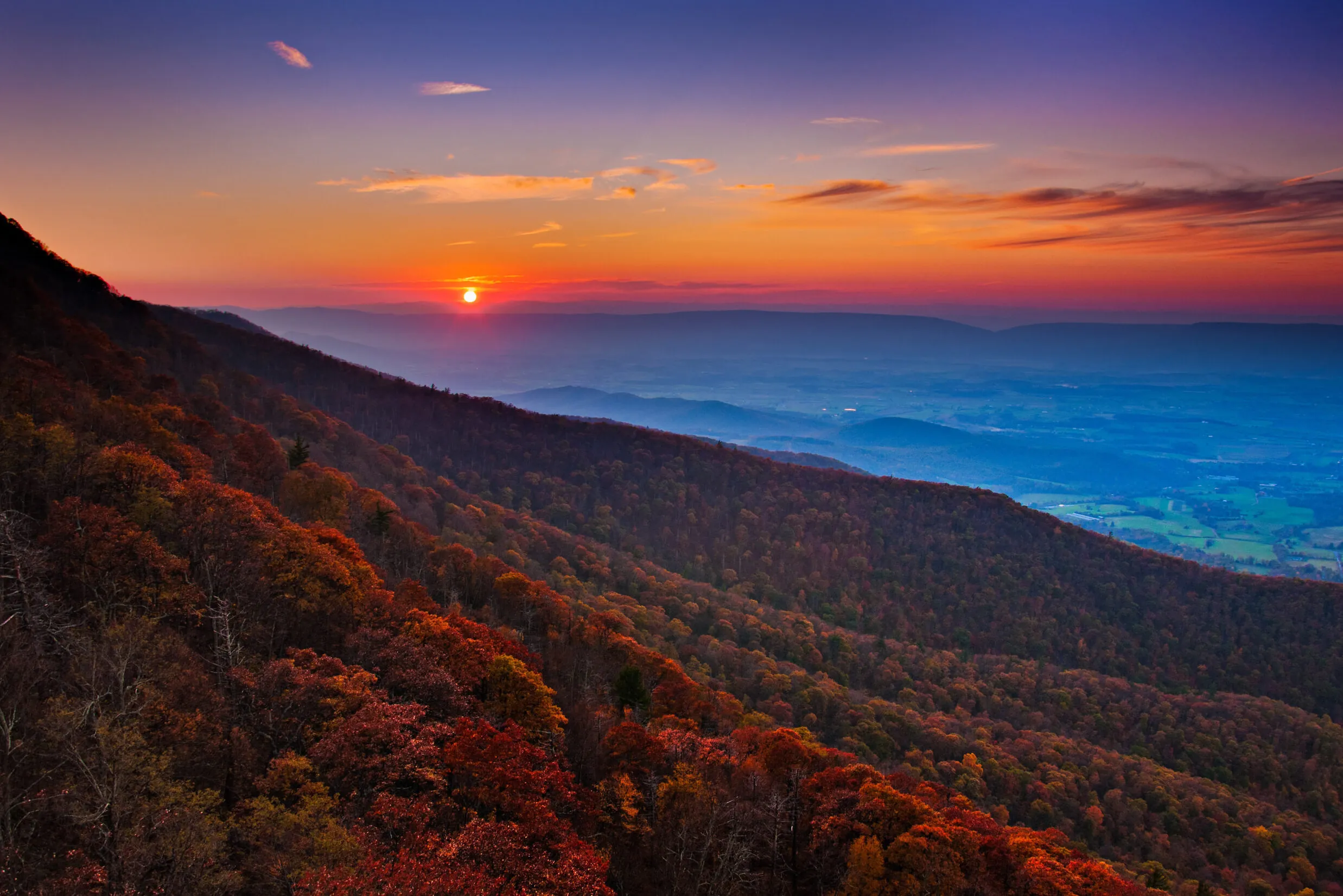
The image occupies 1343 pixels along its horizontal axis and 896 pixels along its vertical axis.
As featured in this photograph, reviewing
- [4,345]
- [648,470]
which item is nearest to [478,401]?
[648,470]

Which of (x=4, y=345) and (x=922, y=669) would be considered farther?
(x=922, y=669)

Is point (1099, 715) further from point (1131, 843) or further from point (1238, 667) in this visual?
point (1238, 667)

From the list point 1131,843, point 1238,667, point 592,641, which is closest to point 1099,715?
point 1131,843

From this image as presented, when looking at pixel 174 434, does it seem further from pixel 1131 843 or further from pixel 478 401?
pixel 478 401

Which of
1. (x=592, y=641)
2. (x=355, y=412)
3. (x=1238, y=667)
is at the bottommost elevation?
(x=1238, y=667)

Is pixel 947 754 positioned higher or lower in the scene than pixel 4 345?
lower

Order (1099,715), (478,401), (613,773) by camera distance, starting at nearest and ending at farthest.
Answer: (613,773), (1099,715), (478,401)

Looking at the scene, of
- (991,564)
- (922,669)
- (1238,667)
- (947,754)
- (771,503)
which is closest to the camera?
(947,754)
